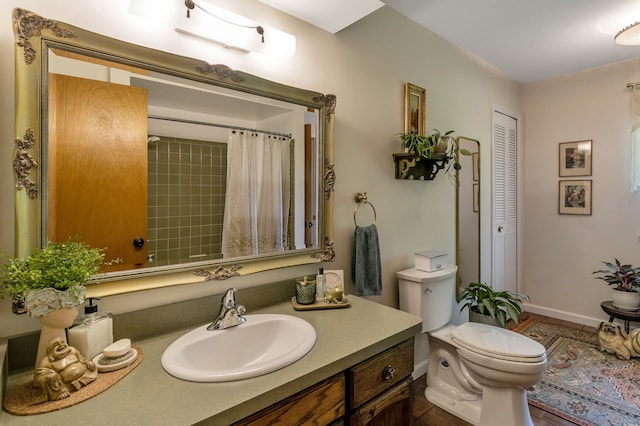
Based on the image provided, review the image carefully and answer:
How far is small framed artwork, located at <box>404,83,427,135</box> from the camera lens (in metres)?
2.10

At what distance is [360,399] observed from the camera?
3.46 feet

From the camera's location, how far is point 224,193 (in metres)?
1.31

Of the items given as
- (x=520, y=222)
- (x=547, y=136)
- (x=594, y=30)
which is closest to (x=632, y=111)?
(x=547, y=136)

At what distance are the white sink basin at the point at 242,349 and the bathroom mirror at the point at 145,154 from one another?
9.1 inches

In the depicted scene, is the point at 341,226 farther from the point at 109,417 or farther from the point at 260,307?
the point at 109,417

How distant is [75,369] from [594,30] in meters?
3.45

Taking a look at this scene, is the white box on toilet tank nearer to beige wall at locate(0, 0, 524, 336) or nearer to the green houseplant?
beige wall at locate(0, 0, 524, 336)

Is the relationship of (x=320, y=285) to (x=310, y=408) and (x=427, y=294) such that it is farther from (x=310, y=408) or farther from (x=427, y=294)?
(x=427, y=294)

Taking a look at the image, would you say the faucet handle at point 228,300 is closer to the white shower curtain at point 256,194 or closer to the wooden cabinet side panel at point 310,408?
the white shower curtain at point 256,194

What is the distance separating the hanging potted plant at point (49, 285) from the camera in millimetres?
797

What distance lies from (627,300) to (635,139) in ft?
4.59

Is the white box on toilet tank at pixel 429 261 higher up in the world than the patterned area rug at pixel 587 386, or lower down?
higher up

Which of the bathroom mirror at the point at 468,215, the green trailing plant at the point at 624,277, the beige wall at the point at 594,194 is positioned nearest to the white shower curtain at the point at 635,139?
the beige wall at the point at 594,194

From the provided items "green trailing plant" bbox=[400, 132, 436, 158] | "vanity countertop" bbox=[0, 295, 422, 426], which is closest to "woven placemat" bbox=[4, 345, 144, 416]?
"vanity countertop" bbox=[0, 295, 422, 426]
